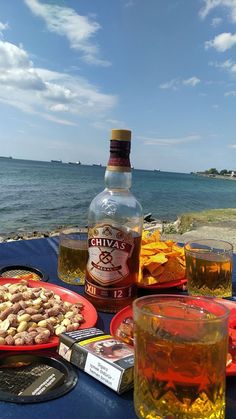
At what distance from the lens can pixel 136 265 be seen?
149 centimetres

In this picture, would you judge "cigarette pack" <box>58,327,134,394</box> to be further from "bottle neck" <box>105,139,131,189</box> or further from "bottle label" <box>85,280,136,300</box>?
"bottle neck" <box>105,139,131,189</box>

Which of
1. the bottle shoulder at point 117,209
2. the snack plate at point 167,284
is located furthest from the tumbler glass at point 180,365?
the snack plate at point 167,284

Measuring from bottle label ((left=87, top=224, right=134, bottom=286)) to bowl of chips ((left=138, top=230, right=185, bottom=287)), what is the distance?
34 cm

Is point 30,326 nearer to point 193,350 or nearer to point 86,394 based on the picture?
point 86,394

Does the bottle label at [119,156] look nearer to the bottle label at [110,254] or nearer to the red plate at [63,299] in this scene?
the bottle label at [110,254]

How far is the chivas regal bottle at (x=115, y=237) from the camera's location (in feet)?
4.68

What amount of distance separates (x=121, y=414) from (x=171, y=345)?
228 millimetres

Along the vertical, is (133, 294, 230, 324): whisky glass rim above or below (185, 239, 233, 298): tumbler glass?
above

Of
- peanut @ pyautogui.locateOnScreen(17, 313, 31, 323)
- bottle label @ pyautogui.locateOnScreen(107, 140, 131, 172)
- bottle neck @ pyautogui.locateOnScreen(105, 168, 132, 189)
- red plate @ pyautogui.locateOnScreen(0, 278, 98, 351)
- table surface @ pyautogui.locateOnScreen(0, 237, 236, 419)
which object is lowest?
table surface @ pyautogui.locateOnScreen(0, 237, 236, 419)

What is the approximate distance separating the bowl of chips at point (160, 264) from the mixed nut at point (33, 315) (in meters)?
0.40

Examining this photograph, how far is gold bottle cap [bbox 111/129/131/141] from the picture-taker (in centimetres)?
145

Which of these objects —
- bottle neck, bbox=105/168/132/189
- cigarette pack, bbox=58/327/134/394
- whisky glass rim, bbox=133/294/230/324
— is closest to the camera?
whisky glass rim, bbox=133/294/230/324

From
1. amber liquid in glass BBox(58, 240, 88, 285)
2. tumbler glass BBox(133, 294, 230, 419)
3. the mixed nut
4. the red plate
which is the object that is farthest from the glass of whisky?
tumbler glass BBox(133, 294, 230, 419)

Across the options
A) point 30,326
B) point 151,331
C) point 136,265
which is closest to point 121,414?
point 151,331
